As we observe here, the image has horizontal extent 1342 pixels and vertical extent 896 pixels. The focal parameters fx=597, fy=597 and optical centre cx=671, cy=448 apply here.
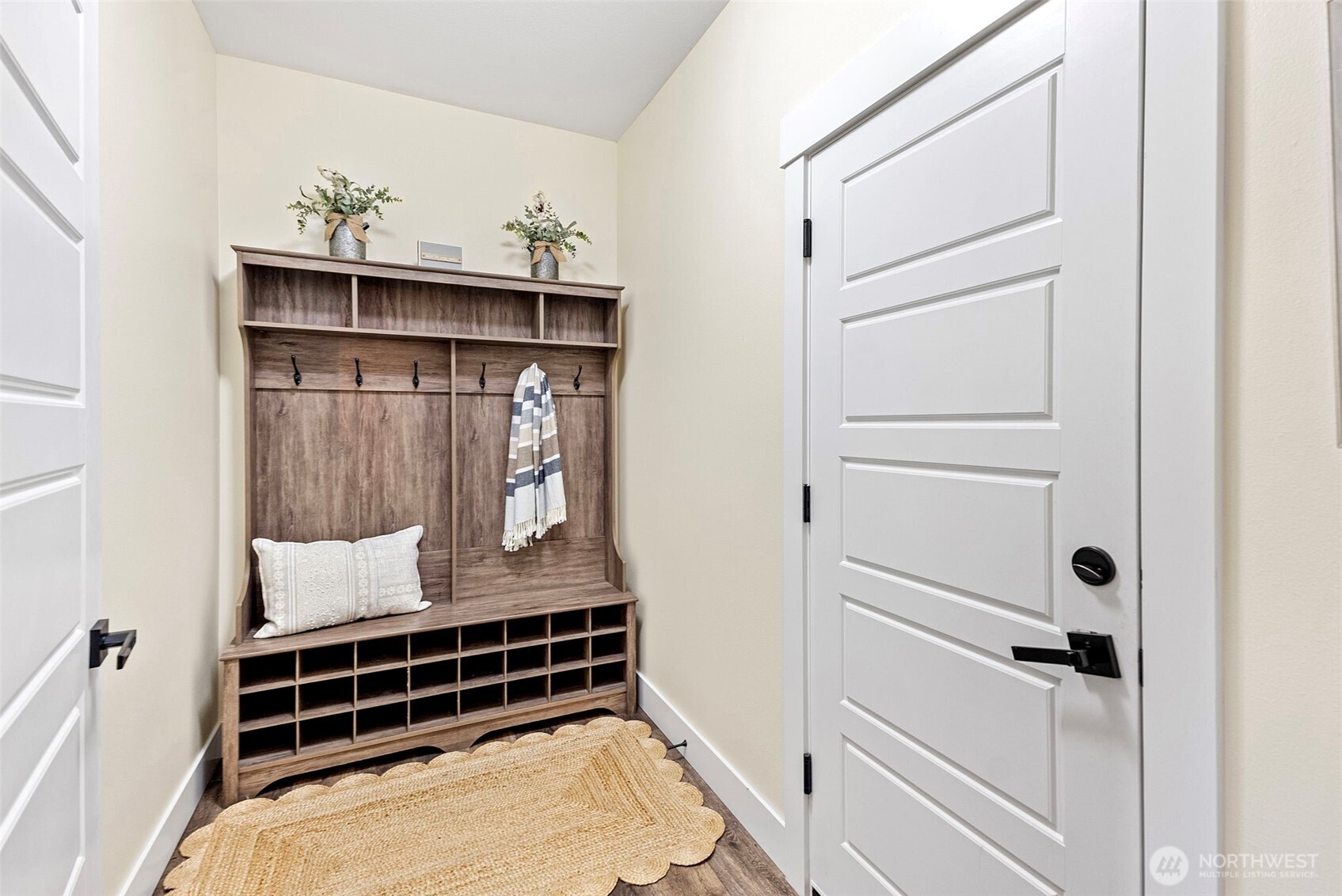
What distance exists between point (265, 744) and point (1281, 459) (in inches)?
114

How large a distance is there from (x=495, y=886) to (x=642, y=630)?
1.20 m

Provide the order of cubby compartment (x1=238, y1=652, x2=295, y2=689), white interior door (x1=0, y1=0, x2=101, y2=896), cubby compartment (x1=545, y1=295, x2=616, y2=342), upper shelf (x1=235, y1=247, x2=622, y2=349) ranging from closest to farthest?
white interior door (x1=0, y1=0, x2=101, y2=896), cubby compartment (x1=238, y1=652, x2=295, y2=689), upper shelf (x1=235, y1=247, x2=622, y2=349), cubby compartment (x1=545, y1=295, x2=616, y2=342)

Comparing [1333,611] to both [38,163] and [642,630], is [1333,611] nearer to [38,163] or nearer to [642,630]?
[38,163]

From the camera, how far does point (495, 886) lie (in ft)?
5.32

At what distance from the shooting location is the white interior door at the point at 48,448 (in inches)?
27.4

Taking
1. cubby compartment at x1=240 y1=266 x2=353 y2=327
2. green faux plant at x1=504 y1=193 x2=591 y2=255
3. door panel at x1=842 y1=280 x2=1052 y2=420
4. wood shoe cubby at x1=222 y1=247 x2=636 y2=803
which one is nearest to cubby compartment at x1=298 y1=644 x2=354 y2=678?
wood shoe cubby at x1=222 y1=247 x2=636 y2=803

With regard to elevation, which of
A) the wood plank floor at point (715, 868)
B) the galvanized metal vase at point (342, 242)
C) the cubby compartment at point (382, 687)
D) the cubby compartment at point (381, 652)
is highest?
the galvanized metal vase at point (342, 242)

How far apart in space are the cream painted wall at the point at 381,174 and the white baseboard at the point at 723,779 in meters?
1.78

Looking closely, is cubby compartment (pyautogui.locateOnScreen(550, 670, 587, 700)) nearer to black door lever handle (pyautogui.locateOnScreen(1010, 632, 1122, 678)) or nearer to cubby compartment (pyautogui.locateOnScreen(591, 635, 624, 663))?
cubby compartment (pyautogui.locateOnScreen(591, 635, 624, 663))

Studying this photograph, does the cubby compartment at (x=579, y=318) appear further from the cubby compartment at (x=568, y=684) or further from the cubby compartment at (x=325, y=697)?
the cubby compartment at (x=325, y=697)

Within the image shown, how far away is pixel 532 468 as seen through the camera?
Answer: 2670 millimetres

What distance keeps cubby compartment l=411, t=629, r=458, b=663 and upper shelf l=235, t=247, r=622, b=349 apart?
1.26 m

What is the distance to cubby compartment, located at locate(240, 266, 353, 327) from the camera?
236cm

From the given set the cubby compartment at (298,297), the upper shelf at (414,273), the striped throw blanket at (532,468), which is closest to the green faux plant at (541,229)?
the upper shelf at (414,273)
